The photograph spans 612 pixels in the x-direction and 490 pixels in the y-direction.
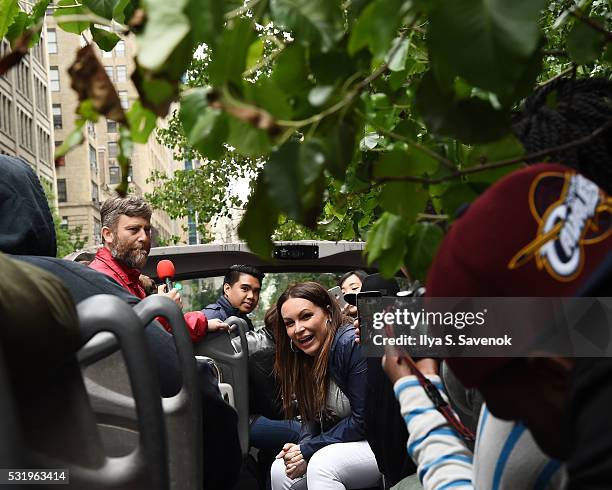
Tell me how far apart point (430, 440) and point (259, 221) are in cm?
61

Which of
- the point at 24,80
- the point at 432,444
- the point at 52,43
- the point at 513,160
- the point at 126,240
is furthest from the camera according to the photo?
the point at 52,43

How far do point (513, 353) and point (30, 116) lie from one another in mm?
72346

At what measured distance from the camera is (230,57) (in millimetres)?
1254

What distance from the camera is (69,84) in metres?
1.31

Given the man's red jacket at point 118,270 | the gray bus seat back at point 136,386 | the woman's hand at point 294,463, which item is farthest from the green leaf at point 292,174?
the woman's hand at point 294,463

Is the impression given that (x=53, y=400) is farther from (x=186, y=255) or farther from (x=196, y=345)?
(x=186, y=255)

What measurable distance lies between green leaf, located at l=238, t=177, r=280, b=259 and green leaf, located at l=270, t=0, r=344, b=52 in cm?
19

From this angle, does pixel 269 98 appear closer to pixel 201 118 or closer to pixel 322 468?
pixel 201 118

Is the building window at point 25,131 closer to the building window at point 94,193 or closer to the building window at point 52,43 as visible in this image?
the building window at point 94,193

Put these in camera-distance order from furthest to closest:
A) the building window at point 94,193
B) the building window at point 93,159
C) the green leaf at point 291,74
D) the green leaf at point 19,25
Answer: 1. the building window at point 94,193
2. the building window at point 93,159
3. the green leaf at point 19,25
4. the green leaf at point 291,74

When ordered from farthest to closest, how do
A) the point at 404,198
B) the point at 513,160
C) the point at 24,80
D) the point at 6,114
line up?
the point at 24,80
the point at 6,114
the point at 404,198
the point at 513,160

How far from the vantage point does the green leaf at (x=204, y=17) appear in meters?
1.17

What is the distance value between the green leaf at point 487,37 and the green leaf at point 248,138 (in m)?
0.24

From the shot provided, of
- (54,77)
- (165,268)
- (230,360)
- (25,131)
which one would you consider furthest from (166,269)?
(54,77)
